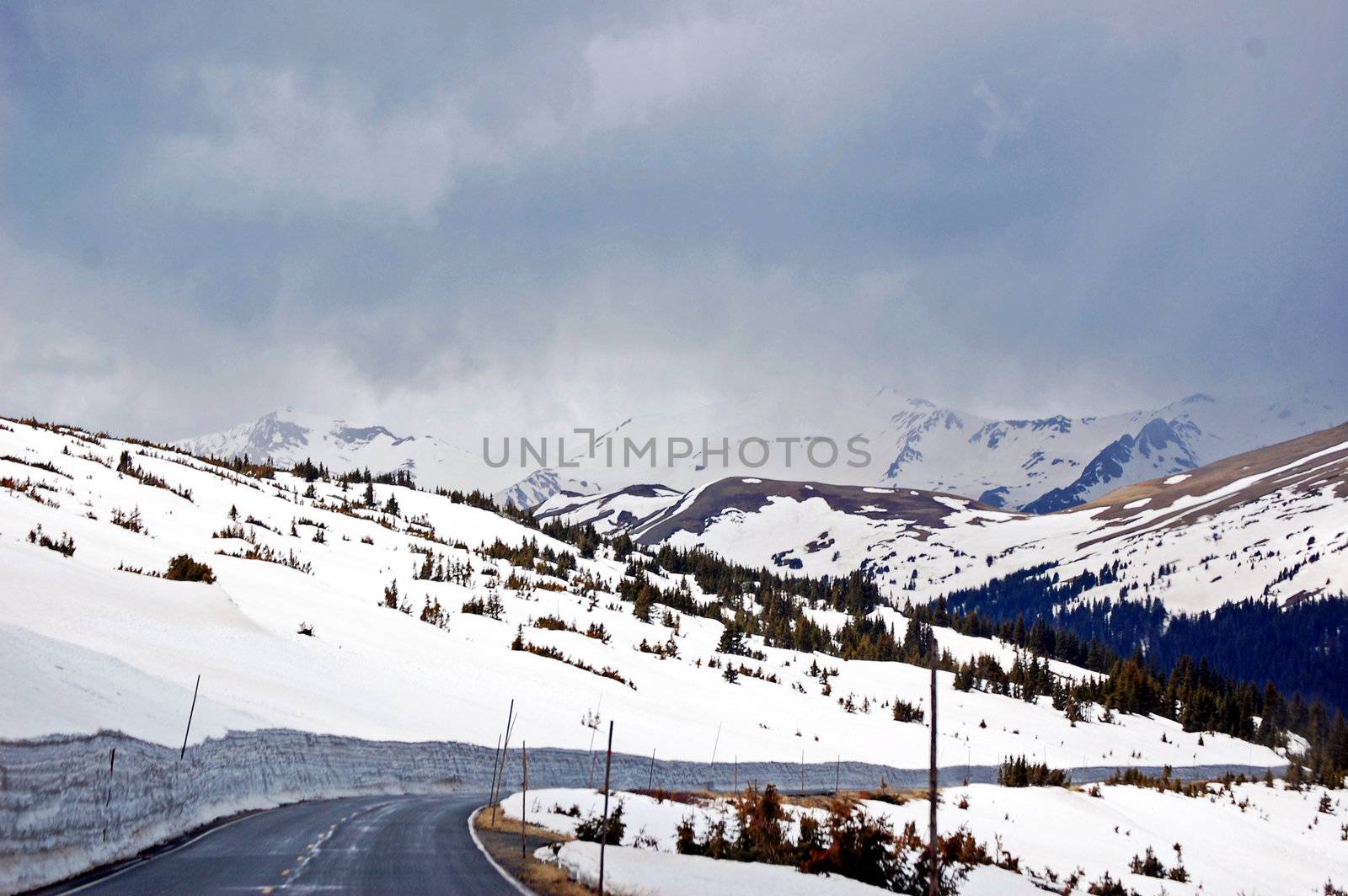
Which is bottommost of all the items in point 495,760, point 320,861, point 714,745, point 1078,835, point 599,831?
point 1078,835

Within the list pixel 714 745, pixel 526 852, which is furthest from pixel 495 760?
pixel 526 852

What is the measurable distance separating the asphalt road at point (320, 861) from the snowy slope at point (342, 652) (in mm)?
3271

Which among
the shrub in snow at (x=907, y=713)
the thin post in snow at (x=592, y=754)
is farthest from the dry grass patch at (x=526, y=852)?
the shrub in snow at (x=907, y=713)

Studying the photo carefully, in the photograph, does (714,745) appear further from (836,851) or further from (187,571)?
(836,851)

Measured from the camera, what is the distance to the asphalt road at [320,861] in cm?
1488

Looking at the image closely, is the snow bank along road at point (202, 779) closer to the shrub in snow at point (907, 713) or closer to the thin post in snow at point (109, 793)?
the thin post in snow at point (109, 793)

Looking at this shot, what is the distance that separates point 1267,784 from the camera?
5609 centimetres

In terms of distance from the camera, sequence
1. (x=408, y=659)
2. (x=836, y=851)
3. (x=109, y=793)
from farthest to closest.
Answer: (x=408, y=659)
(x=836, y=851)
(x=109, y=793)

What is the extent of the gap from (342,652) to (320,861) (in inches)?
967

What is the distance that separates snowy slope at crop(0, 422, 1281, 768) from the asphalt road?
3.27m

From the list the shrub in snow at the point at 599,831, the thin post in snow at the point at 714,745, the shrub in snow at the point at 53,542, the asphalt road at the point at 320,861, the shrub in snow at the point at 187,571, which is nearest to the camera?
the asphalt road at the point at 320,861

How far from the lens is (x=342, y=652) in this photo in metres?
40.5

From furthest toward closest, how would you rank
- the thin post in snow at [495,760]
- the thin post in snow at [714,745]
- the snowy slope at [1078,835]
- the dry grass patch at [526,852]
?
1. the thin post in snow at [714,745]
2. the thin post in snow at [495,760]
3. the snowy slope at [1078,835]
4. the dry grass patch at [526,852]

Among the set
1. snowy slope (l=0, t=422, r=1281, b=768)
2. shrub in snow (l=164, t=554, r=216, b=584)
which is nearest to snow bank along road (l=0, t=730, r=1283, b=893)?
snowy slope (l=0, t=422, r=1281, b=768)
